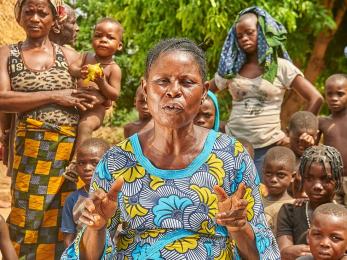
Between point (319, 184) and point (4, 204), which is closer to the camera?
point (319, 184)

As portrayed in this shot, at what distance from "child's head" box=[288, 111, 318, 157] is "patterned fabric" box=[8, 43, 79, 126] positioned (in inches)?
63.5

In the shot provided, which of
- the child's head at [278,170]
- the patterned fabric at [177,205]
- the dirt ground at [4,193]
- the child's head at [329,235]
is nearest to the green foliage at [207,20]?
the dirt ground at [4,193]

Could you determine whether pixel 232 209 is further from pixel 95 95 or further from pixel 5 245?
pixel 95 95

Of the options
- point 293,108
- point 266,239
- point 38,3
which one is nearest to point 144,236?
point 266,239

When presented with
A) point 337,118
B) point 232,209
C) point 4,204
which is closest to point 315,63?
point 4,204

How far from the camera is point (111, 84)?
5309mm

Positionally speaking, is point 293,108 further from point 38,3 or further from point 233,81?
point 38,3

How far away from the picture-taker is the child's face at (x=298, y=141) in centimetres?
577

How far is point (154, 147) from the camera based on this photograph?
2.87m

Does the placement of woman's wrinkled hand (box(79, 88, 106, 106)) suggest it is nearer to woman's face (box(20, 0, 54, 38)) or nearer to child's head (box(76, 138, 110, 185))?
child's head (box(76, 138, 110, 185))

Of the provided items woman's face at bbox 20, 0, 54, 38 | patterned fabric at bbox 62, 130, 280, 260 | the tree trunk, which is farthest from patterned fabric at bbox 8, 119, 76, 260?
the tree trunk

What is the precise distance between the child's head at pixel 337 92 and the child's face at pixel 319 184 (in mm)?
1434

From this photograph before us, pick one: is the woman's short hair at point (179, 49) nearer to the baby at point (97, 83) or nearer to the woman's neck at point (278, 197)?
the baby at point (97, 83)

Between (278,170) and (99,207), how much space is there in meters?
2.84
